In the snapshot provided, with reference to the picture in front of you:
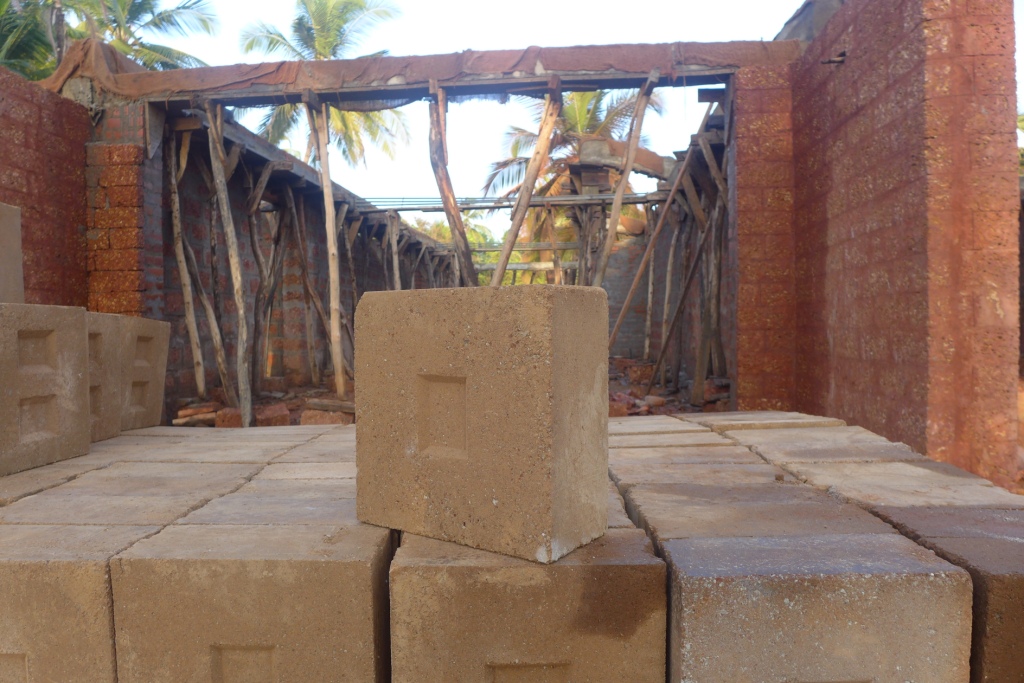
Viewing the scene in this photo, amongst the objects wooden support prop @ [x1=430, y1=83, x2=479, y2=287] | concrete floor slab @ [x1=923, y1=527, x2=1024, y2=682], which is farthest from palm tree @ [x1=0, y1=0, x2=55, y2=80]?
concrete floor slab @ [x1=923, y1=527, x2=1024, y2=682]

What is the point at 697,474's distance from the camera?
294 cm

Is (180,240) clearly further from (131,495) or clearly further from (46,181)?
(131,495)

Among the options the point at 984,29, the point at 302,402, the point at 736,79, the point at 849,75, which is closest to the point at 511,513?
the point at 984,29

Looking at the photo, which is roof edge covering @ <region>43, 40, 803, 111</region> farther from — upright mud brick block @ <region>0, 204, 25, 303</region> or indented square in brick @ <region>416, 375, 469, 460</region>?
indented square in brick @ <region>416, 375, 469, 460</region>

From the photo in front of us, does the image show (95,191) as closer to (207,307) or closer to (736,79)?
(207,307)

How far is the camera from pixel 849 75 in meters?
5.09

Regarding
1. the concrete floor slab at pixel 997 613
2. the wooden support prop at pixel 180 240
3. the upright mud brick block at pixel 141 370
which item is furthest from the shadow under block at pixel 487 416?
the wooden support prop at pixel 180 240

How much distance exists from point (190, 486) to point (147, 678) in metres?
0.99

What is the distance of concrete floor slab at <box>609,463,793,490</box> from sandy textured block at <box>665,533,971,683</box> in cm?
96

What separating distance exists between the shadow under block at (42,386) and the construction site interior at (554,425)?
0.02 meters

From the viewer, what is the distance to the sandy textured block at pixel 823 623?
5.74 ft

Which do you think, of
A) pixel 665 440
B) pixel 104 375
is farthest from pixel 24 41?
pixel 665 440

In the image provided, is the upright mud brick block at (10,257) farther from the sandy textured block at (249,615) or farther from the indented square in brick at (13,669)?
the sandy textured block at (249,615)

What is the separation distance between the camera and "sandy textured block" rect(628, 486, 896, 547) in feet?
6.92
